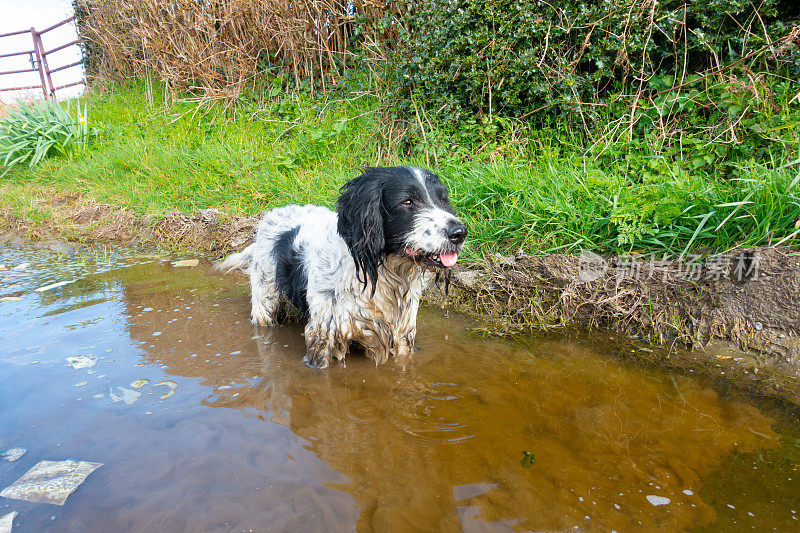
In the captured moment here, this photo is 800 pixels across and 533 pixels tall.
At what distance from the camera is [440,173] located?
15.1 ft

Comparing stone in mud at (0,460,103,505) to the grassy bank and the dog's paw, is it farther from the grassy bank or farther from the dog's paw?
the grassy bank

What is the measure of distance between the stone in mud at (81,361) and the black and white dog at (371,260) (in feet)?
4.01

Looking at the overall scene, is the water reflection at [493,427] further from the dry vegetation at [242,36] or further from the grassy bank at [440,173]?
the dry vegetation at [242,36]

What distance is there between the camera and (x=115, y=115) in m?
8.98

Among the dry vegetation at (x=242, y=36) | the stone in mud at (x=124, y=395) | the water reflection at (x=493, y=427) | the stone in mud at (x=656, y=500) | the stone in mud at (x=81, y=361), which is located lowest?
the stone in mud at (x=656, y=500)

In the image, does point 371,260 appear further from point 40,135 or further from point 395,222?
point 40,135

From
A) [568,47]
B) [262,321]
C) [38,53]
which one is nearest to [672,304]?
[568,47]

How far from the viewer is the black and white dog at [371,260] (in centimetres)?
246

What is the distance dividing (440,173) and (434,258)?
7.70 ft

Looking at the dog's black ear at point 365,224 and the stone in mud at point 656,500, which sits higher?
the dog's black ear at point 365,224

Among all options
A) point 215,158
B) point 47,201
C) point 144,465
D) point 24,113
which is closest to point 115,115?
point 24,113

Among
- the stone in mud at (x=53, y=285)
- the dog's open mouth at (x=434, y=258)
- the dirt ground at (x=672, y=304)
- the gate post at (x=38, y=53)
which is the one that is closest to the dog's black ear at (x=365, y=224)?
the dog's open mouth at (x=434, y=258)

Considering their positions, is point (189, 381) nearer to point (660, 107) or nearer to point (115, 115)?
point (660, 107)

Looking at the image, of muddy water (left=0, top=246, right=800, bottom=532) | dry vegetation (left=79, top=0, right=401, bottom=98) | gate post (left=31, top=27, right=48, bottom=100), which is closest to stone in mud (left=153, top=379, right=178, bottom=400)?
muddy water (left=0, top=246, right=800, bottom=532)
